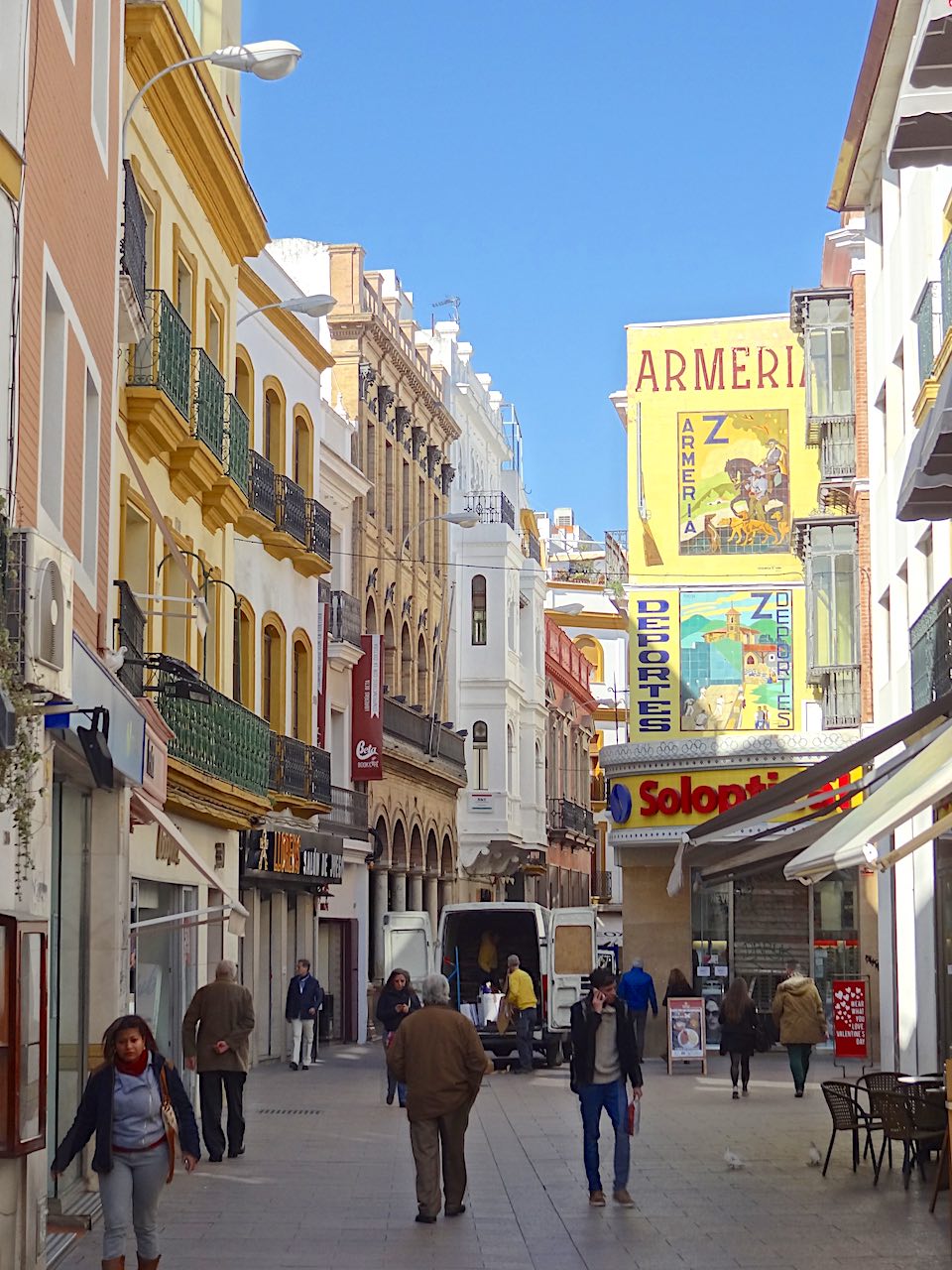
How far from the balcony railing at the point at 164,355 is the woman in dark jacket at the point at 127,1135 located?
10.7 meters

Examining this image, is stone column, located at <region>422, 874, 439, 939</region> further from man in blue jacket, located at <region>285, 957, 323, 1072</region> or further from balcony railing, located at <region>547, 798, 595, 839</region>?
man in blue jacket, located at <region>285, 957, 323, 1072</region>

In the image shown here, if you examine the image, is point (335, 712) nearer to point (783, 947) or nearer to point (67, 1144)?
point (783, 947)

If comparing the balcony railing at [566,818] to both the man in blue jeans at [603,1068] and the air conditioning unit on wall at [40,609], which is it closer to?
the man in blue jeans at [603,1068]

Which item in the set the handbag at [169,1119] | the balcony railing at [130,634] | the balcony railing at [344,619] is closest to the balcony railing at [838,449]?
the balcony railing at [344,619]

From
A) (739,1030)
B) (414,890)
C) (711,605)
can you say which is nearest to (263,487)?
(739,1030)

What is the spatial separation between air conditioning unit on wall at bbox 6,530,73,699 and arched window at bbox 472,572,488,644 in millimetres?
46027

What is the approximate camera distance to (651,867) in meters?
39.4

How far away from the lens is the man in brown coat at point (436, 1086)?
14.2 meters

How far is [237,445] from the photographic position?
A: 2562 centimetres

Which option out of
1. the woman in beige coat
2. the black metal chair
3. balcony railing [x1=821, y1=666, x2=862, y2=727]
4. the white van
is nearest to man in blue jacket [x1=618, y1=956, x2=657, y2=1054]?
the white van

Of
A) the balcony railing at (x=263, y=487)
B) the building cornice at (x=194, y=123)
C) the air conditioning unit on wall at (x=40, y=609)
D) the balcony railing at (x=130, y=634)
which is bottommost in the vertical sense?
the air conditioning unit on wall at (x=40, y=609)

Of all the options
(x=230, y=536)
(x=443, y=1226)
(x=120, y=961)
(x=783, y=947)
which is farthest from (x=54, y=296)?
(x=783, y=947)

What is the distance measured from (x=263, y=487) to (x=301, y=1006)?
8203 mm

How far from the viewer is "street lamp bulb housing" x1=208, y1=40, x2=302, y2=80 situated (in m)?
18.0
